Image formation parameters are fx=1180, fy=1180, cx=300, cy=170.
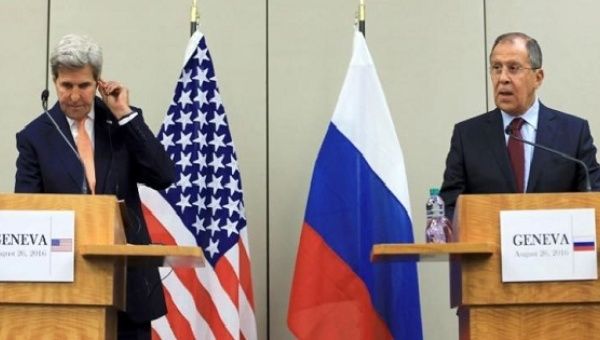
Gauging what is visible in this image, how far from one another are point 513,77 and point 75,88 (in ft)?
5.54

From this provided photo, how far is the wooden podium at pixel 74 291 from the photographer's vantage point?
362cm

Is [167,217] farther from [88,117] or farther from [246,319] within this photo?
[88,117]

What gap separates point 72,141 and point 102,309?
0.74 m

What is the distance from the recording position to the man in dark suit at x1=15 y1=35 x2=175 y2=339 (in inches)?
161

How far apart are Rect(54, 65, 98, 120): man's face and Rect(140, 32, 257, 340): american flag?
1.25 metres

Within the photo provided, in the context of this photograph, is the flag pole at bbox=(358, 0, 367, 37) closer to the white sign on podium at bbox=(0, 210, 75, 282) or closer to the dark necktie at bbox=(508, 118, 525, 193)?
the dark necktie at bbox=(508, 118, 525, 193)

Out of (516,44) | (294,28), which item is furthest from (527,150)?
(294,28)

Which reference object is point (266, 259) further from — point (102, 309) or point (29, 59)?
point (102, 309)

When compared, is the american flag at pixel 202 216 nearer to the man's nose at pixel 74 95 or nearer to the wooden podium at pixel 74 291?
the man's nose at pixel 74 95

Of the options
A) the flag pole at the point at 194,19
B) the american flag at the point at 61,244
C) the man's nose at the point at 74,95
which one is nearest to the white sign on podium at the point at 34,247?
the american flag at the point at 61,244

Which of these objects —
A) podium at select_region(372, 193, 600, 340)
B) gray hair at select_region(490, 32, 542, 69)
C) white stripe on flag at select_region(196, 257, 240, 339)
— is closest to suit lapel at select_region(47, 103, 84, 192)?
podium at select_region(372, 193, 600, 340)

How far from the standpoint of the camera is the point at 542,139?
4.46 m

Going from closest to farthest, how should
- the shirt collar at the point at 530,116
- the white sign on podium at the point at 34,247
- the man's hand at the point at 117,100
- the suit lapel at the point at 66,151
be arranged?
the white sign on podium at the point at 34,247
the suit lapel at the point at 66,151
the man's hand at the point at 117,100
the shirt collar at the point at 530,116

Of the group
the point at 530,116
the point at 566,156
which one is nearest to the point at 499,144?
the point at 530,116
